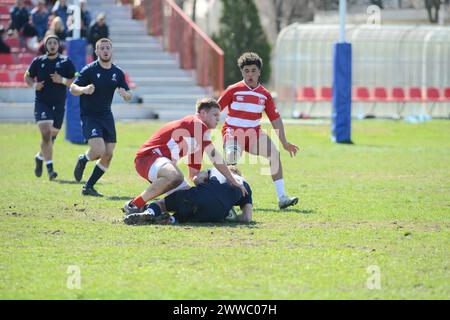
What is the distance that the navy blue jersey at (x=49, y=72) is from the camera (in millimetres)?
16297

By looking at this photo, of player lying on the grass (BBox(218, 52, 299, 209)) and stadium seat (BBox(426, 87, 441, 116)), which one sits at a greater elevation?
player lying on the grass (BBox(218, 52, 299, 209))

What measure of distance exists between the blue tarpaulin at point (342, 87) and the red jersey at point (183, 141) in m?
13.0

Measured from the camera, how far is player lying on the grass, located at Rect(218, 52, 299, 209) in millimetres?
12703

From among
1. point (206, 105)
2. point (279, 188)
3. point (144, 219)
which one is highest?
point (206, 105)

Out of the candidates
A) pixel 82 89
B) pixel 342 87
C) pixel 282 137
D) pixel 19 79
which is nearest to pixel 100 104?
pixel 82 89

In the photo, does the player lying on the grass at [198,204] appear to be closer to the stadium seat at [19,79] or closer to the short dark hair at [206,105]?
the short dark hair at [206,105]

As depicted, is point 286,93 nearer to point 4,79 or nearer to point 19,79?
point 19,79

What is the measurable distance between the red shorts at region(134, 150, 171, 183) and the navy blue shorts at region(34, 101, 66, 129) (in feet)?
17.8

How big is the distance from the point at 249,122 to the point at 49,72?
4.75 m

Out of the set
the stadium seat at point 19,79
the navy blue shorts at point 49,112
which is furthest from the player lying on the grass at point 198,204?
the stadium seat at point 19,79

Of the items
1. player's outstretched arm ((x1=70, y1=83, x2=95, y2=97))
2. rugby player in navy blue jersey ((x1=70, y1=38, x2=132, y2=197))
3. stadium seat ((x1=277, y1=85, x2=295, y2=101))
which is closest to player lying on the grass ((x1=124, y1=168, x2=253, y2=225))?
player's outstretched arm ((x1=70, y1=83, x2=95, y2=97))

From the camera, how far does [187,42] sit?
3189 centimetres

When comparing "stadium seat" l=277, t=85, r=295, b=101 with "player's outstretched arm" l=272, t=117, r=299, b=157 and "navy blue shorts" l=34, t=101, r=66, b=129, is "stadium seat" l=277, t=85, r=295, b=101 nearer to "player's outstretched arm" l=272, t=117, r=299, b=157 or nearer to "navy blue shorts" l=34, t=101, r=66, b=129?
"navy blue shorts" l=34, t=101, r=66, b=129

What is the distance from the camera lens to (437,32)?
120ft
